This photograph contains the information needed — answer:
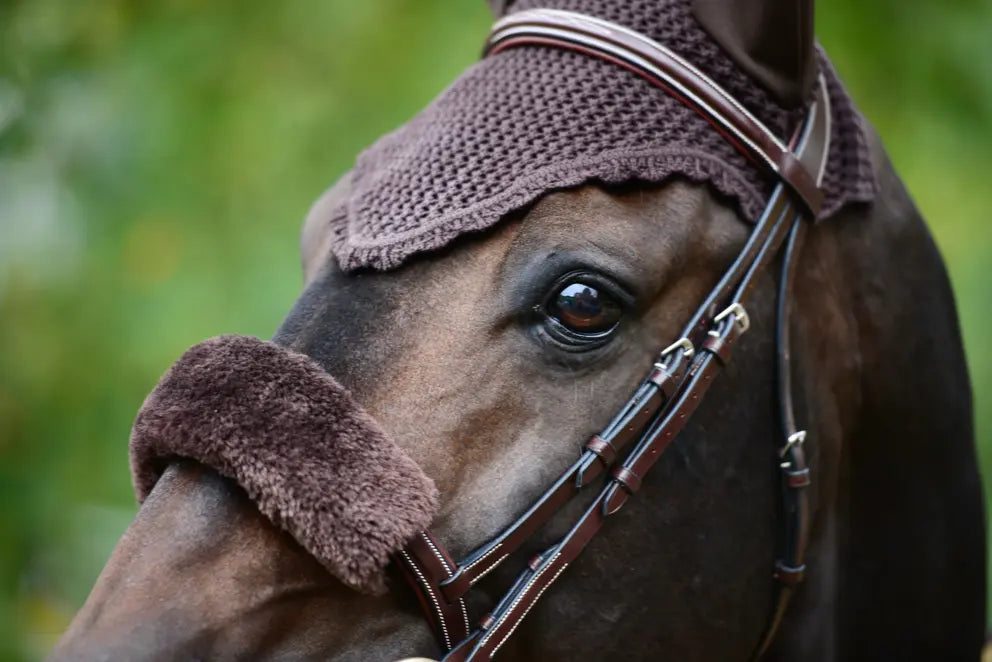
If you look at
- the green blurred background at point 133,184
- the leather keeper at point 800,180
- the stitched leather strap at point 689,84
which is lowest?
the green blurred background at point 133,184

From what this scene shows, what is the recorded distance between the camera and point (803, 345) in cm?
182

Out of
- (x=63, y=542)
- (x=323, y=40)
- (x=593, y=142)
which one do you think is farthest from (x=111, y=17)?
(x=593, y=142)

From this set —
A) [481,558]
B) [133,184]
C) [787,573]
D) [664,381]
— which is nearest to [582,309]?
[664,381]

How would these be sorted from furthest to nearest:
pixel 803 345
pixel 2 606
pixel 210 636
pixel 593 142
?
pixel 2 606
pixel 803 345
pixel 593 142
pixel 210 636

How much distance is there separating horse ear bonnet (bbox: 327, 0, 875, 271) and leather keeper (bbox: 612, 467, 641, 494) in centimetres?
43

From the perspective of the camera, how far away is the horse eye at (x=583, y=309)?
159cm

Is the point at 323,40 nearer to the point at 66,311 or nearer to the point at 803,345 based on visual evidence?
the point at 66,311

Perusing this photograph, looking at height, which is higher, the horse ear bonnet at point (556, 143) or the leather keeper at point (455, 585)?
the horse ear bonnet at point (556, 143)

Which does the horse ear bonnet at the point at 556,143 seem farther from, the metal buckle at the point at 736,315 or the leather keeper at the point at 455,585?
the leather keeper at the point at 455,585

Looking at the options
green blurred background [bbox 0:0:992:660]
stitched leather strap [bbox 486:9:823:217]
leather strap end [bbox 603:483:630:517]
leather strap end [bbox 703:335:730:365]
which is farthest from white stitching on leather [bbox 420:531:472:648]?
green blurred background [bbox 0:0:992:660]

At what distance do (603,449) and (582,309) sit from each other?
218 mm

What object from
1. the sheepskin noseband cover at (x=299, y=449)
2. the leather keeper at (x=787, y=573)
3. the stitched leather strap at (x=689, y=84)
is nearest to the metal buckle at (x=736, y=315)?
the stitched leather strap at (x=689, y=84)

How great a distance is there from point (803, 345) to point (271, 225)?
3.05m

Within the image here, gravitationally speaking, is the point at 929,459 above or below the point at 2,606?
above
